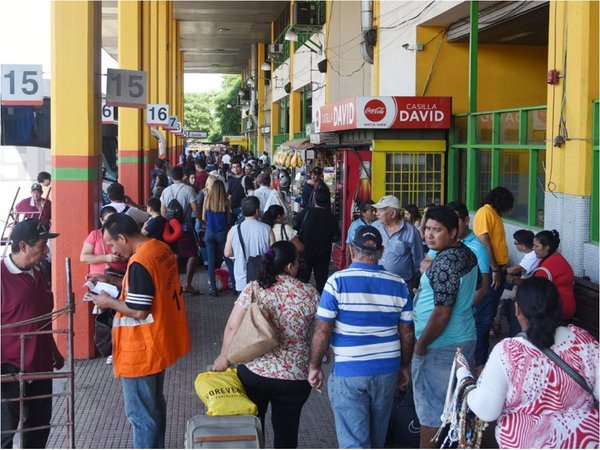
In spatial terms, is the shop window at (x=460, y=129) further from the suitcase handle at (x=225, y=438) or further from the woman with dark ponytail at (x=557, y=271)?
the suitcase handle at (x=225, y=438)

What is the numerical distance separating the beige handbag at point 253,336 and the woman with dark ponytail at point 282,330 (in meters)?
0.09

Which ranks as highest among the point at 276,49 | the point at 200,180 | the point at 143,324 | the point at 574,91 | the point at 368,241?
the point at 276,49

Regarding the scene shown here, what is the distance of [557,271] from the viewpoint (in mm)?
7816

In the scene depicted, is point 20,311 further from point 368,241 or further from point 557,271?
point 557,271

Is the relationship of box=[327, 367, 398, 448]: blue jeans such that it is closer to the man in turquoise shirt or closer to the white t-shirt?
the man in turquoise shirt

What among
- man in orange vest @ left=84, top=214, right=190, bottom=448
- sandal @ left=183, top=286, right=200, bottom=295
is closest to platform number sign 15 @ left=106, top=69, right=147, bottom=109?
sandal @ left=183, top=286, right=200, bottom=295

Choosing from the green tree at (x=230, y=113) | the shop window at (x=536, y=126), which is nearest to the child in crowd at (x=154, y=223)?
the shop window at (x=536, y=126)

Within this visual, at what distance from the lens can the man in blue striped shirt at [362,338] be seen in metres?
4.96

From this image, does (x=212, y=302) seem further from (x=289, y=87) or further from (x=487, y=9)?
(x=289, y=87)

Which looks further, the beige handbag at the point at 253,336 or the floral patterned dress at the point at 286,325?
the floral patterned dress at the point at 286,325

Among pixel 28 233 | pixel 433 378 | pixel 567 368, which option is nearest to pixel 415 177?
pixel 433 378

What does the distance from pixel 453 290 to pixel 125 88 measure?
24.5 feet

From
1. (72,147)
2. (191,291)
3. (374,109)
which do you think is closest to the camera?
(72,147)

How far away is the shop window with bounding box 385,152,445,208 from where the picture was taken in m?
13.8
